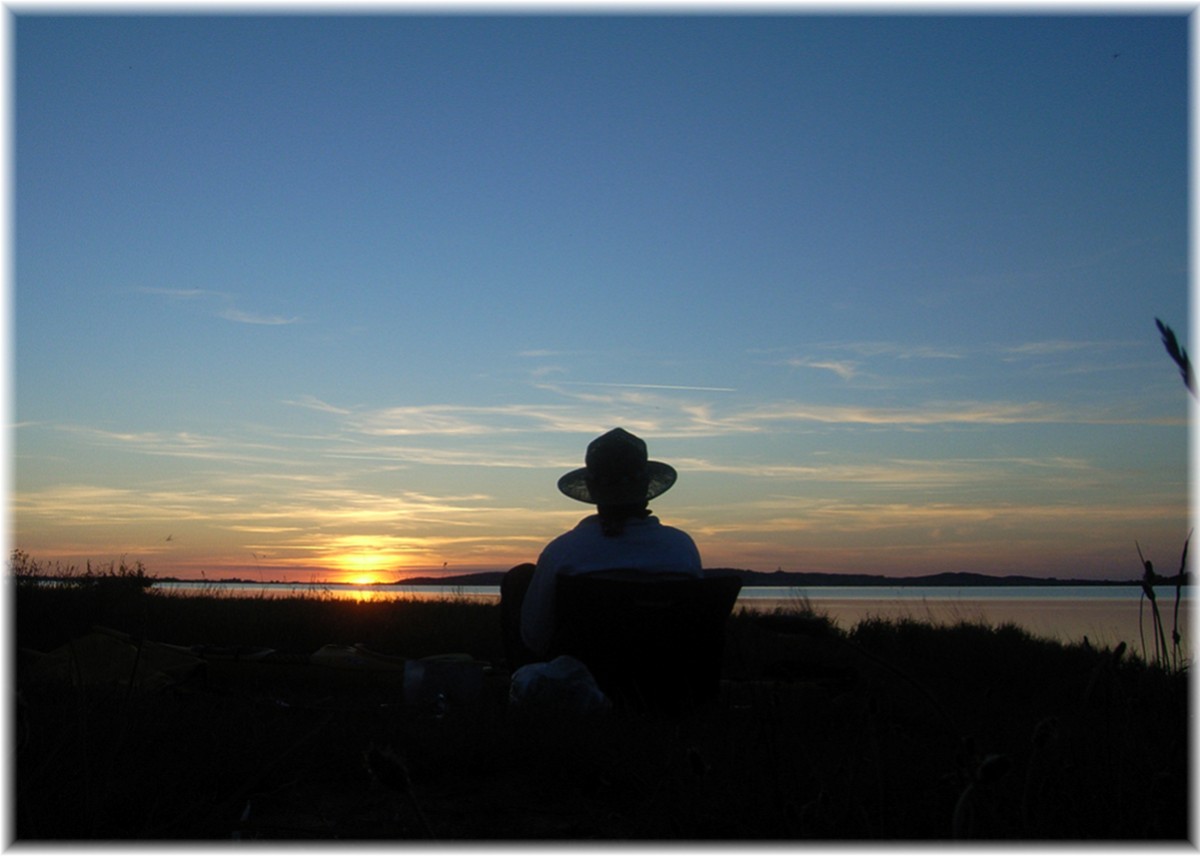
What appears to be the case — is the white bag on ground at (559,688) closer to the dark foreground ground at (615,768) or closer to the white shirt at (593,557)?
the dark foreground ground at (615,768)

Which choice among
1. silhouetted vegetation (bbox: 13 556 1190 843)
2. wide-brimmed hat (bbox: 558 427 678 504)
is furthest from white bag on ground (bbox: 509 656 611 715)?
wide-brimmed hat (bbox: 558 427 678 504)

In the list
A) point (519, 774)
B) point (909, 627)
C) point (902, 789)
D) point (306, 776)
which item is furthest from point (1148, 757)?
point (909, 627)

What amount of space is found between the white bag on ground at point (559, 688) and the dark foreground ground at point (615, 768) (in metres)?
0.18

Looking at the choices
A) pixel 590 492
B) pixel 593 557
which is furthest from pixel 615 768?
pixel 590 492

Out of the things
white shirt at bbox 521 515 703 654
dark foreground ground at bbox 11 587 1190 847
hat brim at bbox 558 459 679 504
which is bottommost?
dark foreground ground at bbox 11 587 1190 847

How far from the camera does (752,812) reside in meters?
2.52

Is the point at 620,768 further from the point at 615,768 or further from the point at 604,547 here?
the point at 604,547

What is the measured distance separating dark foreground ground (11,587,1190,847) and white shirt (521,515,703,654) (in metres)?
0.46

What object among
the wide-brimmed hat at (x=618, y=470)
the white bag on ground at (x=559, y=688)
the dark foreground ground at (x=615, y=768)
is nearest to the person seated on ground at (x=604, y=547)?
the wide-brimmed hat at (x=618, y=470)

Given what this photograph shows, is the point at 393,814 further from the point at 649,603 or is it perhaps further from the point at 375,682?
the point at 375,682

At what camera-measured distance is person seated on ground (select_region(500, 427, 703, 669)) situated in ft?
16.9

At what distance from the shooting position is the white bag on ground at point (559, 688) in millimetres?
4562

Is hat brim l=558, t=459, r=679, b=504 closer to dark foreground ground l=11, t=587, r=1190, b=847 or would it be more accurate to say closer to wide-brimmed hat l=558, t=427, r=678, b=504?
wide-brimmed hat l=558, t=427, r=678, b=504

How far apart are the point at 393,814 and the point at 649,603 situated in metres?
2.19
